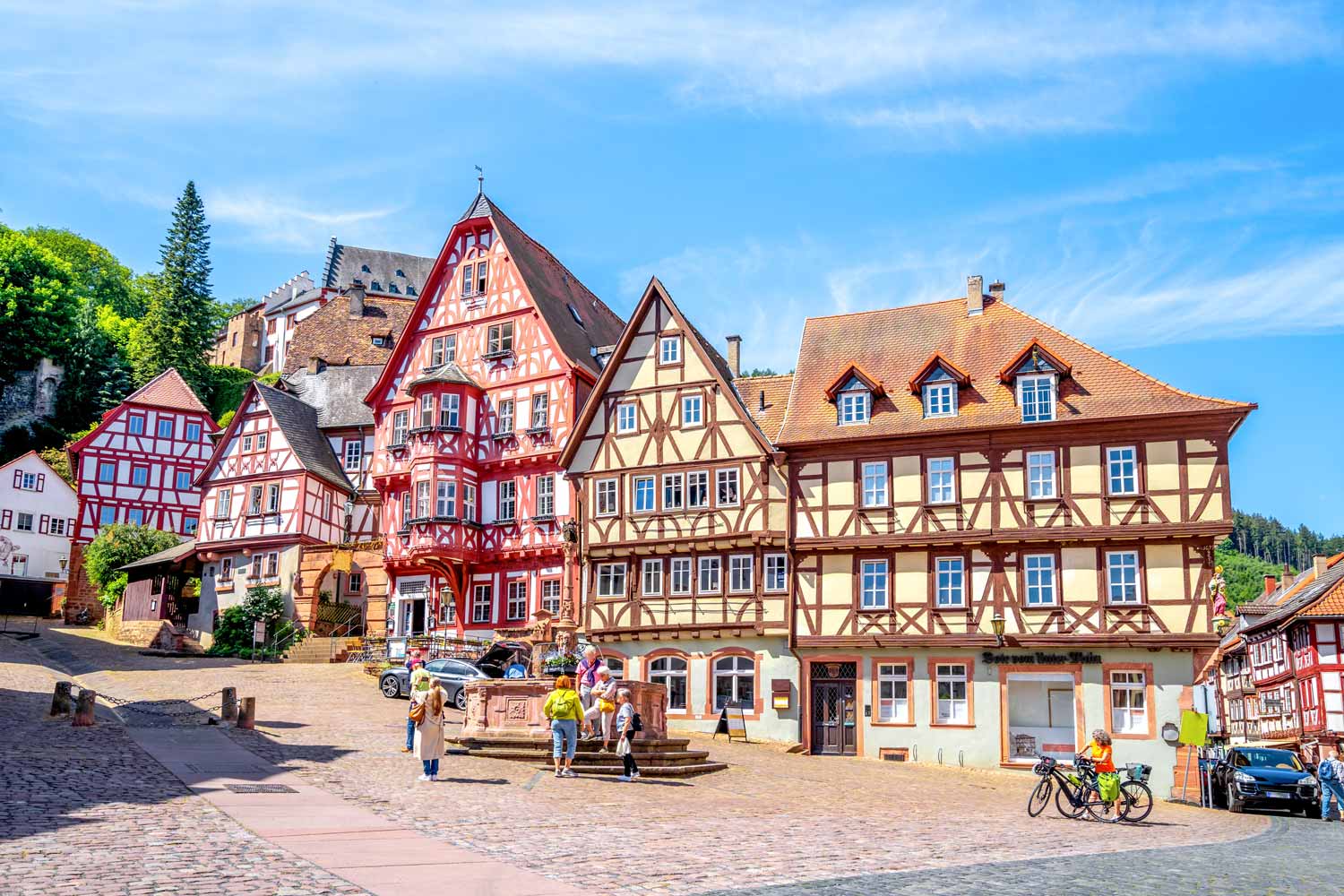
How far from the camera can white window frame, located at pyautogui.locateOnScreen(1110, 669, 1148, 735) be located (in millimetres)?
31344

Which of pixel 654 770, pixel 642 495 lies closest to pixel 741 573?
pixel 642 495

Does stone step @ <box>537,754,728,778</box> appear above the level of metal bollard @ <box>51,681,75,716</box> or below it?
below

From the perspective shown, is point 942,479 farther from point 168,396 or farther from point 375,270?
point 375,270

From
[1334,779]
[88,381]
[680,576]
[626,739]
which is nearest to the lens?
[626,739]

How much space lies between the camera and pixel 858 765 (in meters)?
30.7

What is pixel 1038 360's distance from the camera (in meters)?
33.8

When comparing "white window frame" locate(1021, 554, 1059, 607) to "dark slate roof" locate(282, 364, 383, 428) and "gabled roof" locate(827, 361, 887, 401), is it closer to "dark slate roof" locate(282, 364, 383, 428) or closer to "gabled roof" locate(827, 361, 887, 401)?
"gabled roof" locate(827, 361, 887, 401)

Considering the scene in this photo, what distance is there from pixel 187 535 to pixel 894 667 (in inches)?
1762

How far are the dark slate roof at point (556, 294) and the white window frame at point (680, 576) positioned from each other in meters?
10.9

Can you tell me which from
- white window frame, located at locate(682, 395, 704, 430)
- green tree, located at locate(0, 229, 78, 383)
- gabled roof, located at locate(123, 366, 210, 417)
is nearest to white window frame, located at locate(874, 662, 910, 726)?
white window frame, located at locate(682, 395, 704, 430)

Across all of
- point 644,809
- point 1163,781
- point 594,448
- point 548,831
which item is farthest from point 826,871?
point 594,448

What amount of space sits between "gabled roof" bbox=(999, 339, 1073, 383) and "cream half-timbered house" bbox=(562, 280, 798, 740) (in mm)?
7009

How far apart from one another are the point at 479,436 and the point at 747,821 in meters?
30.0

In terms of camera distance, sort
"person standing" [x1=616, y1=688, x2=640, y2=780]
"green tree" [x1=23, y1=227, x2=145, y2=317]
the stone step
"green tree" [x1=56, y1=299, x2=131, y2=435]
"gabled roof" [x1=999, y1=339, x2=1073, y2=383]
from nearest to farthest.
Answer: "person standing" [x1=616, y1=688, x2=640, y2=780] < the stone step < "gabled roof" [x1=999, y1=339, x2=1073, y2=383] < "green tree" [x1=56, y1=299, x2=131, y2=435] < "green tree" [x1=23, y1=227, x2=145, y2=317]
